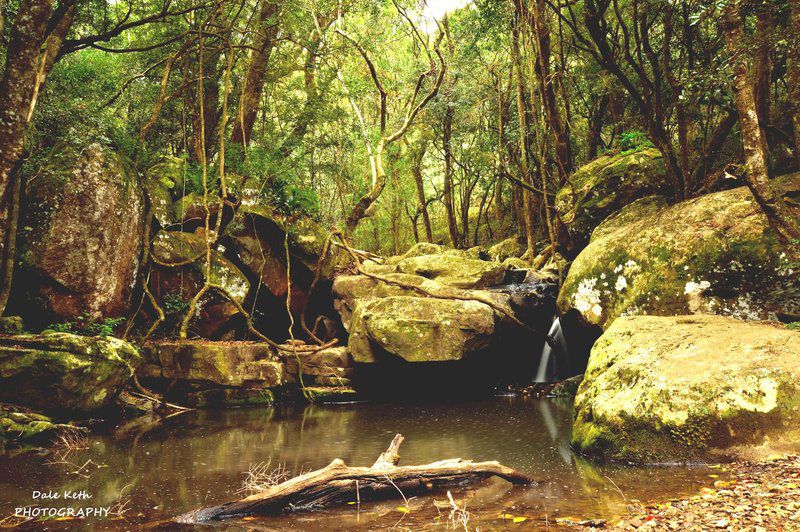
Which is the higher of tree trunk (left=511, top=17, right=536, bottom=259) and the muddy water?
tree trunk (left=511, top=17, right=536, bottom=259)

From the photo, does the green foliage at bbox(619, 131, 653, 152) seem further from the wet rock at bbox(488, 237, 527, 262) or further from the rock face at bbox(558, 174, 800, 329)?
the wet rock at bbox(488, 237, 527, 262)

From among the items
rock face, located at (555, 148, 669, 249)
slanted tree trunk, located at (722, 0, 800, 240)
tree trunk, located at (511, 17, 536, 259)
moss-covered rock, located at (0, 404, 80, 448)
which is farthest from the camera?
tree trunk, located at (511, 17, 536, 259)

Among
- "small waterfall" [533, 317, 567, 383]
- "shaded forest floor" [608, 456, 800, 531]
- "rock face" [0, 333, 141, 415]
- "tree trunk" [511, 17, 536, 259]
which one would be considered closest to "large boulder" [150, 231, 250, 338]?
"rock face" [0, 333, 141, 415]

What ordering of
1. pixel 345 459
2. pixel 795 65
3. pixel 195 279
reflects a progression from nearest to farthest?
1. pixel 345 459
2. pixel 795 65
3. pixel 195 279

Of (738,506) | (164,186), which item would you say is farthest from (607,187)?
(164,186)

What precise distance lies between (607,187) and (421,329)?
5.59 m

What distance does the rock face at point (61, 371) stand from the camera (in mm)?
7117

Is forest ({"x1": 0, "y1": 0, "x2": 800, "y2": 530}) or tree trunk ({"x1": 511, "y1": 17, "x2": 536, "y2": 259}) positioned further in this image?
tree trunk ({"x1": 511, "y1": 17, "x2": 536, "y2": 259})

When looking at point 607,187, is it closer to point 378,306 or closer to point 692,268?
point 692,268

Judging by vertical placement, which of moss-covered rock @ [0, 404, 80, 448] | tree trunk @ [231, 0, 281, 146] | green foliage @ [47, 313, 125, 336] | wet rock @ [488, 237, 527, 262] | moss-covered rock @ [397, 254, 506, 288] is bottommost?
moss-covered rock @ [0, 404, 80, 448]

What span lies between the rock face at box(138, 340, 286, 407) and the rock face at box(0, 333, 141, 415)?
5.64 feet

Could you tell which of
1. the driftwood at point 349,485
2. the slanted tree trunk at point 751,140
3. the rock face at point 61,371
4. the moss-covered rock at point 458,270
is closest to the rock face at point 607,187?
the moss-covered rock at point 458,270

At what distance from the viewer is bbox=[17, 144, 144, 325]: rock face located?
29.4 feet

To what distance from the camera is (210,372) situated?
10.2 metres
